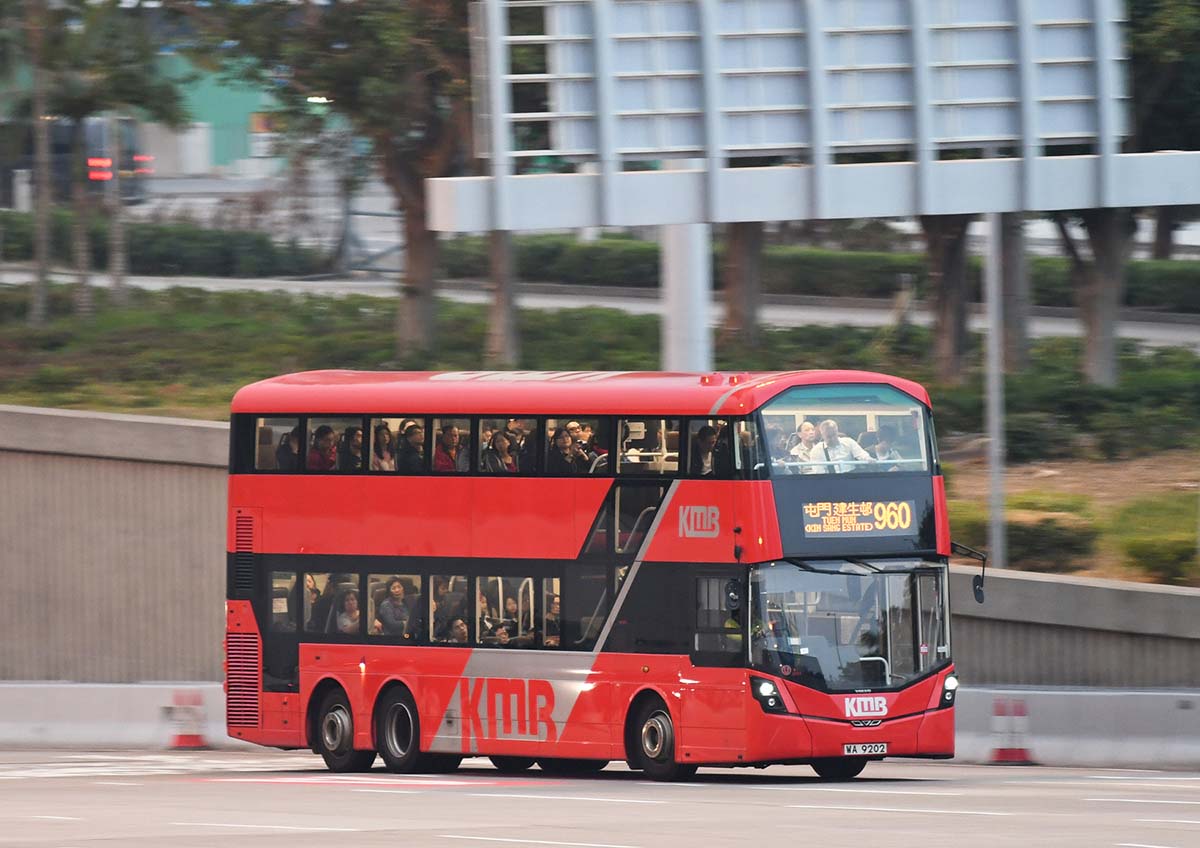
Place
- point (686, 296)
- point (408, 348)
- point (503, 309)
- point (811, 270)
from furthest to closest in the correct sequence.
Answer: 1. point (811, 270)
2. point (408, 348)
3. point (503, 309)
4. point (686, 296)

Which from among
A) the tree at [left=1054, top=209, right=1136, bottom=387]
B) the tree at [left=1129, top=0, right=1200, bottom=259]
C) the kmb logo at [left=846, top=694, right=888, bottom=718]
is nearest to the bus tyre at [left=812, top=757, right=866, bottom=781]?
the kmb logo at [left=846, top=694, right=888, bottom=718]

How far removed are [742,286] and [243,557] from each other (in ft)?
54.0

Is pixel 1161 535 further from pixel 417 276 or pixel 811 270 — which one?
pixel 811 270

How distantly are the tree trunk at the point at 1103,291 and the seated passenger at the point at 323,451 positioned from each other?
15.6m

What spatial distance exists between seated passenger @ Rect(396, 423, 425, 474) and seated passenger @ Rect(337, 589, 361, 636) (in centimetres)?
152

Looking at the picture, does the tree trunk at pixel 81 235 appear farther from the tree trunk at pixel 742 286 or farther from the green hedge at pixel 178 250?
the green hedge at pixel 178 250

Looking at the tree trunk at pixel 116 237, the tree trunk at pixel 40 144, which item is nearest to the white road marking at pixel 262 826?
the tree trunk at pixel 40 144

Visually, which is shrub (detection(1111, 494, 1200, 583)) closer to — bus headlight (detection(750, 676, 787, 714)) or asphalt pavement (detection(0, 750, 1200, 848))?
asphalt pavement (detection(0, 750, 1200, 848))

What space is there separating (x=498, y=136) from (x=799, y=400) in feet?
22.7

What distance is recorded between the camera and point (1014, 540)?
25578 millimetres

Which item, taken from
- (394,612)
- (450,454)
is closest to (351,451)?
(450,454)

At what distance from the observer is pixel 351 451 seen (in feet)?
69.6

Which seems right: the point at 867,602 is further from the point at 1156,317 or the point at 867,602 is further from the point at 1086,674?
the point at 1156,317

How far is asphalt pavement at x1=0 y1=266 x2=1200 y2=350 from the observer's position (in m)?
44.3
